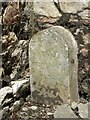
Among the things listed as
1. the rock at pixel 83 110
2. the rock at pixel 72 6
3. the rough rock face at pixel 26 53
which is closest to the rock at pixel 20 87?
the rough rock face at pixel 26 53

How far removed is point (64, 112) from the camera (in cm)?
273

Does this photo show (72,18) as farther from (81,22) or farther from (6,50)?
(6,50)

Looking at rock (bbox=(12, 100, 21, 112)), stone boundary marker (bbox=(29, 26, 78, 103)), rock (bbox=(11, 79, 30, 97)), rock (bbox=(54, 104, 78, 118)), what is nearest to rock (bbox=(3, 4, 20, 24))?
stone boundary marker (bbox=(29, 26, 78, 103))

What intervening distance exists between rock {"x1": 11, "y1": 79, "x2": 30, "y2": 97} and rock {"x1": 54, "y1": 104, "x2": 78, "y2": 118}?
0.38 meters

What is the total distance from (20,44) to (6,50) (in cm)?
15

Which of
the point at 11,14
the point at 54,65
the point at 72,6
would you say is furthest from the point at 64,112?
the point at 11,14

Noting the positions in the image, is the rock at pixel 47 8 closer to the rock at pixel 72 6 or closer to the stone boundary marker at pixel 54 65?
the rock at pixel 72 6

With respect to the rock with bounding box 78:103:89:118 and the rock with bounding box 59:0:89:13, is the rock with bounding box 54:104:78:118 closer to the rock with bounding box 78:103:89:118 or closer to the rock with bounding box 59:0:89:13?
the rock with bounding box 78:103:89:118

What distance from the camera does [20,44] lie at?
3.24m

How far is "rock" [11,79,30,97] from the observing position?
298cm

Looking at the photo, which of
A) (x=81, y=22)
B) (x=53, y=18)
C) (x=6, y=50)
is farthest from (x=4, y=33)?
(x=81, y=22)

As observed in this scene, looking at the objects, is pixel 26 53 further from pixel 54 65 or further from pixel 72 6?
pixel 72 6

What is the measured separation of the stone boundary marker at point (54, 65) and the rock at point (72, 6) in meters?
0.27

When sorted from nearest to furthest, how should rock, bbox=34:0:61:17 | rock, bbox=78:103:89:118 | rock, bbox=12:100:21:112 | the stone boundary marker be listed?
rock, bbox=78:103:89:118 → the stone boundary marker → rock, bbox=12:100:21:112 → rock, bbox=34:0:61:17
